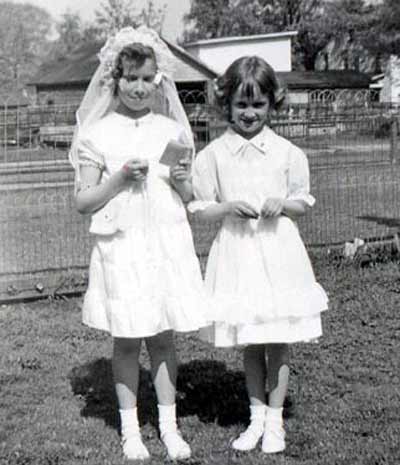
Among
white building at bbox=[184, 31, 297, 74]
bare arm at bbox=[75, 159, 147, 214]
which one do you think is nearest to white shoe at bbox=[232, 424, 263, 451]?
bare arm at bbox=[75, 159, 147, 214]

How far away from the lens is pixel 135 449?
4.38 metres

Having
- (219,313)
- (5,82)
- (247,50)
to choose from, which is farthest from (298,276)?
(5,82)

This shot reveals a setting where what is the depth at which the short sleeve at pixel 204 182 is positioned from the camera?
443 cm

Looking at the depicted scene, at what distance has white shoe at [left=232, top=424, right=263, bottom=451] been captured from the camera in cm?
445

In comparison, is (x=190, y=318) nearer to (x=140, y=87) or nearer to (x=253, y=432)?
(x=253, y=432)

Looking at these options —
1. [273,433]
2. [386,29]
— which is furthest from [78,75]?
[273,433]

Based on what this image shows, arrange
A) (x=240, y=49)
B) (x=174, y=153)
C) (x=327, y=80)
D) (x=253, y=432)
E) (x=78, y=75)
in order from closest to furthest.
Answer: (x=174, y=153)
(x=253, y=432)
(x=78, y=75)
(x=240, y=49)
(x=327, y=80)

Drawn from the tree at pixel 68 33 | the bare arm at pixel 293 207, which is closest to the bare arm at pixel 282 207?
the bare arm at pixel 293 207

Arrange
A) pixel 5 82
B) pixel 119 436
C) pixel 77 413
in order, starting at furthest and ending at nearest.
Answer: pixel 5 82, pixel 77 413, pixel 119 436

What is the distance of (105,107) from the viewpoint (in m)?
4.46

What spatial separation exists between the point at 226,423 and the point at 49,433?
0.99 m

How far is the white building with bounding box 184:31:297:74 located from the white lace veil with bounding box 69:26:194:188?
136 ft

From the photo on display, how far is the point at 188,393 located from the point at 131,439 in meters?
1.01

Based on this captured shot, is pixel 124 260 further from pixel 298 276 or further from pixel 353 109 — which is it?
pixel 353 109
